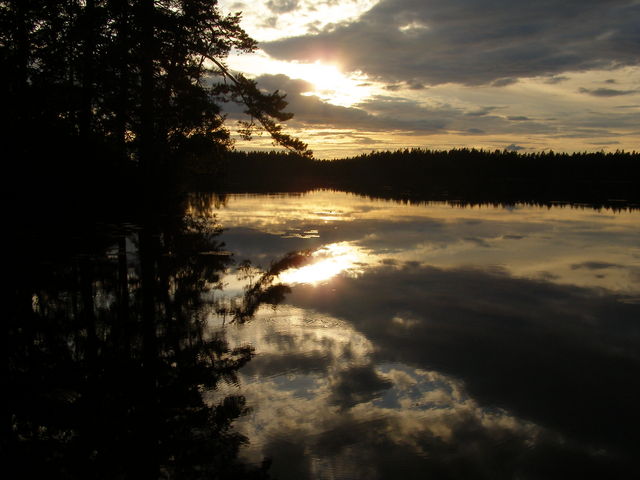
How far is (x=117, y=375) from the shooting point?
626 cm

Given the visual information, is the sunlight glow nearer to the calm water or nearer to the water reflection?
the calm water

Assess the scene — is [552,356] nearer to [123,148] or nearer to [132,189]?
[123,148]

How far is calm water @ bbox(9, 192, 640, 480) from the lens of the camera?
15.9ft

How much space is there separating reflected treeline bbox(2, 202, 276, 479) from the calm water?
0.09ft

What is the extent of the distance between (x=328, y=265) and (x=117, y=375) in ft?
30.4

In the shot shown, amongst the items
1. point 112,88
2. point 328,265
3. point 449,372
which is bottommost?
point 449,372

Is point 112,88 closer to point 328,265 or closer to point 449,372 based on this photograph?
point 328,265

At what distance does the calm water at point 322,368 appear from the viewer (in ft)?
15.9

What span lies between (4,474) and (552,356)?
7.47 meters

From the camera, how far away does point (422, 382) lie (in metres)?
6.79

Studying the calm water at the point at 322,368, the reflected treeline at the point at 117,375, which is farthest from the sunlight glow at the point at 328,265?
the reflected treeline at the point at 117,375

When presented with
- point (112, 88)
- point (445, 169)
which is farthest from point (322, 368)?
point (445, 169)

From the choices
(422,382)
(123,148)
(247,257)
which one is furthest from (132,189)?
(422,382)

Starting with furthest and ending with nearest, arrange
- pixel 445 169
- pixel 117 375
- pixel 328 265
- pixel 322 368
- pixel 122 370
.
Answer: pixel 445 169 < pixel 328 265 < pixel 322 368 < pixel 122 370 < pixel 117 375
